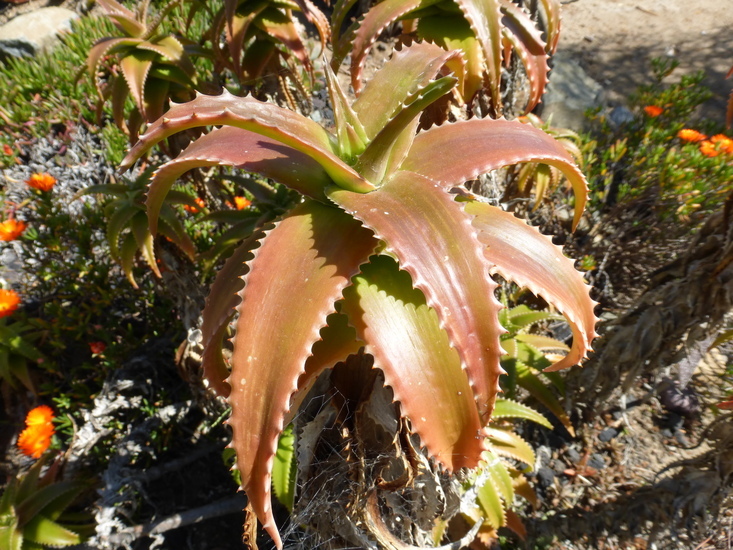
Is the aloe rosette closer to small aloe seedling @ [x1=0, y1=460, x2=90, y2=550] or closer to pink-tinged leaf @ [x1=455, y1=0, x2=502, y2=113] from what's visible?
pink-tinged leaf @ [x1=455, y1=0, x2=502, y2=113]

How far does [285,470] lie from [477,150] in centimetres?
116

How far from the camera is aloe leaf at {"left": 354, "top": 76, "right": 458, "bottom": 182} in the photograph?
2.23 feet

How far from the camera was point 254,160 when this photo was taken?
0.82m

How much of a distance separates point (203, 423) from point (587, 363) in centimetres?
187

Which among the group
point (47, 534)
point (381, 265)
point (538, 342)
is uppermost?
point (381, 265)

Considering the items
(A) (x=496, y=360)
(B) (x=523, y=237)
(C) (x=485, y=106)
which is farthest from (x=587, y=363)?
(A) (x=496, y=360)

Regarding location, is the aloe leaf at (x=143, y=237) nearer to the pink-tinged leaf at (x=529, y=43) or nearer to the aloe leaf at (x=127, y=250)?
the aloe leaf at (x=127, y=250)

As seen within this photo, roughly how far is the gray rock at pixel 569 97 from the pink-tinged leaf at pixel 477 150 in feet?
10.6

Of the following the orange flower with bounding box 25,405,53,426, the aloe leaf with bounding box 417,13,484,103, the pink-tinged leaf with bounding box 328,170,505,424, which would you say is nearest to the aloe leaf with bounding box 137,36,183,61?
the aloe leaf with bounding box 417,13,484,103

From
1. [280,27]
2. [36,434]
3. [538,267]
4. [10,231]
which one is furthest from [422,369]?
[10,231]

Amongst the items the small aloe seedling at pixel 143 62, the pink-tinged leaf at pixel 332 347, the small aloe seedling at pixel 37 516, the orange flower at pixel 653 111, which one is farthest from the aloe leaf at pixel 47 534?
the orange flower at pixel 653 111

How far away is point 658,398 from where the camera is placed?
2592mm

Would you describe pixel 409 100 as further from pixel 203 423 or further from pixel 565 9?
pixel 565 9

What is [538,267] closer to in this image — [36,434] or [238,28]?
[238,28]
